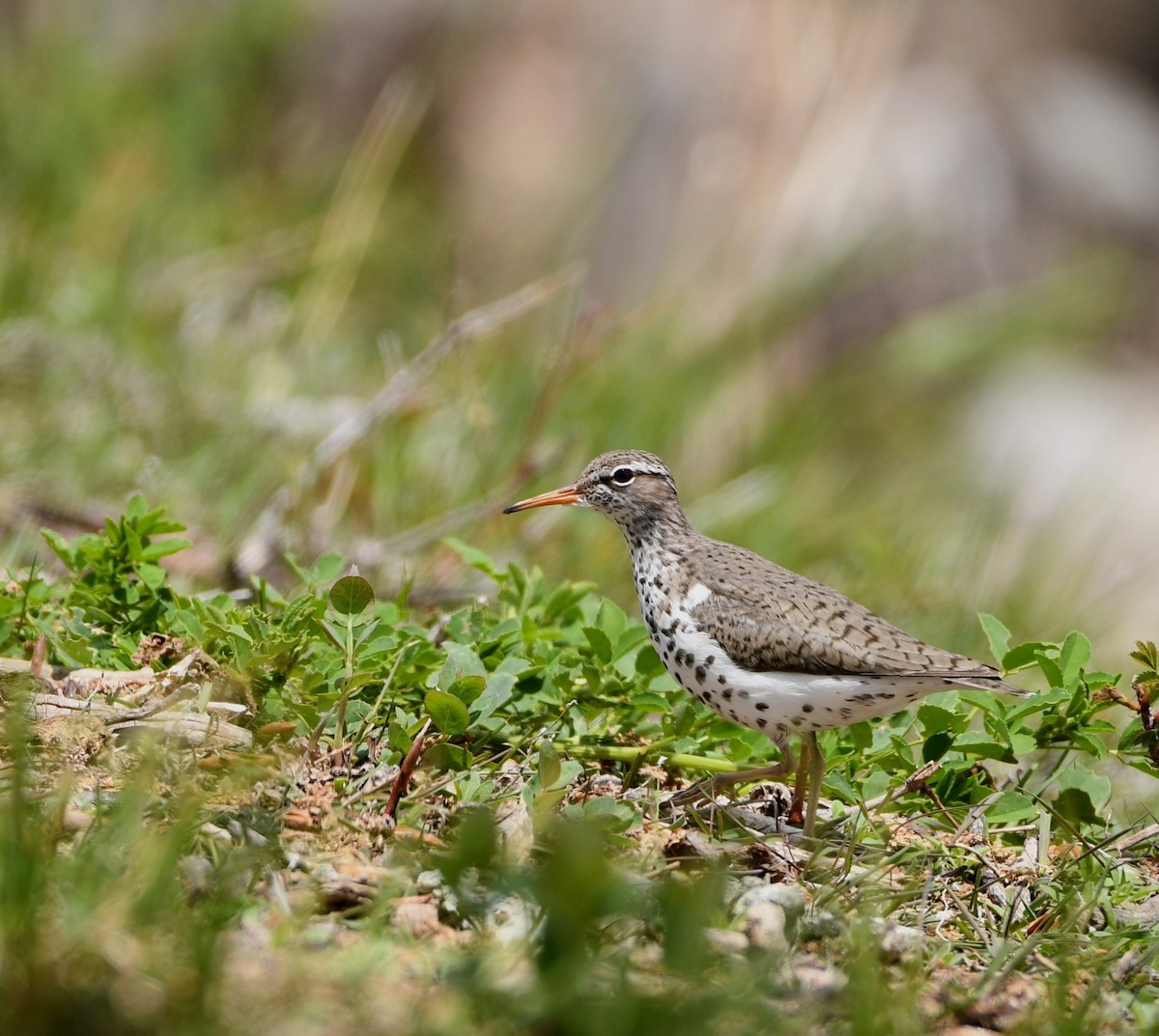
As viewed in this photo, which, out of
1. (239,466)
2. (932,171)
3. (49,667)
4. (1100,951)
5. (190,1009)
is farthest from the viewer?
(932,171)

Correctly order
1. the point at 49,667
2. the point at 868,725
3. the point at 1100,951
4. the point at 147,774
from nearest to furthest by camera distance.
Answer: the point at 147,774 < the point at 1100,951 < the point at 49,667 < the point at 868,725

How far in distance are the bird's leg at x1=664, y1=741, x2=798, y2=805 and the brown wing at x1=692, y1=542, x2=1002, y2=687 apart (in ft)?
0.95

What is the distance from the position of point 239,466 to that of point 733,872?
11.7 ft

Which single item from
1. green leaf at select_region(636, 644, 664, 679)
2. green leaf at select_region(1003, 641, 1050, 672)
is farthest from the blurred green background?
green leaf at select_region(1003, 641, 1050, 672)

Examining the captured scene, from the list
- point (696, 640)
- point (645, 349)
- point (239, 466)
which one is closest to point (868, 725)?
point (696, 640)

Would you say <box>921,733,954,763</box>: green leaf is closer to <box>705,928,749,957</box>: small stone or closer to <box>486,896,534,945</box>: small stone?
<box>705,928,749,957</box>: small stone

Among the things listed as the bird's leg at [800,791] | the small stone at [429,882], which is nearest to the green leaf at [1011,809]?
the bird's leg at [800,791]

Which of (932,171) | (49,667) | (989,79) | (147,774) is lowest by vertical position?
(49,667)

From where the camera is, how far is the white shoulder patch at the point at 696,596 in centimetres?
462

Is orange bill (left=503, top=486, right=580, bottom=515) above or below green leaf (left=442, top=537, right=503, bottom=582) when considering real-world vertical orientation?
above

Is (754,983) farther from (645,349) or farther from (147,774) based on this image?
(645,349)

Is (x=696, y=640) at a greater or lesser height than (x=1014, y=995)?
greater

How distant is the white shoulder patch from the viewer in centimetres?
462

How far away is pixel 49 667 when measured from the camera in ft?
14.1
